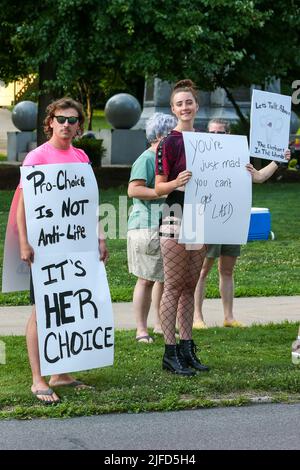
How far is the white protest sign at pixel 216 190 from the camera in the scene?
25.7 ft

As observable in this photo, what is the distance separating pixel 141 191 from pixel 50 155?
1.34 m

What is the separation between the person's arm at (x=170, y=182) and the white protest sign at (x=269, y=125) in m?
0.93

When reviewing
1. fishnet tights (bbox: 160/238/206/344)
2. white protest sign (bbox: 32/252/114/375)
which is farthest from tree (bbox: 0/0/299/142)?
white protest sign (bbox: 32/252/114/375)

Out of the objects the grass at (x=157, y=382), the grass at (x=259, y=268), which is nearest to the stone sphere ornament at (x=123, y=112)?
the grass at (x=259, y=268)

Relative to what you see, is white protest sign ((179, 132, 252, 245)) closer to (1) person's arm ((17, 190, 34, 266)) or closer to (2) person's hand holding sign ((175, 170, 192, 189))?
(2) person's hand holding sign ((175, 170, 192, 189))

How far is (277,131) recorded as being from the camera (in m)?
8.62

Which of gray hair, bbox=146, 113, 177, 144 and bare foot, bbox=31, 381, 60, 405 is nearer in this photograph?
bare foot, bbox=31, 381, 60, 405

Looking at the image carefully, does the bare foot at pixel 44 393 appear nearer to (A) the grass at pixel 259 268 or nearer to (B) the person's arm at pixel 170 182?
(B) the person's arm at pixel 170 182

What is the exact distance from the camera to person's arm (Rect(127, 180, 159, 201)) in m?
8.51

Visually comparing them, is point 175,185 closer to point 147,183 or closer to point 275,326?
point 147,183

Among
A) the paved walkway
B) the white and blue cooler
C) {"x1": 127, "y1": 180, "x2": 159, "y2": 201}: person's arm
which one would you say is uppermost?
{"x1": 127, "y1": 180, "x2": 159, "y2": 201}: person's arm

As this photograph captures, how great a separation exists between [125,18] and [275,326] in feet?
40.9

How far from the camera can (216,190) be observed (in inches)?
316

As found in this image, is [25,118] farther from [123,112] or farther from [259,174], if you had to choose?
[259,174]
